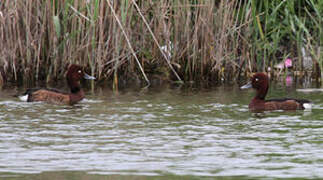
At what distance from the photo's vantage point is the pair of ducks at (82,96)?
10727 millimetres

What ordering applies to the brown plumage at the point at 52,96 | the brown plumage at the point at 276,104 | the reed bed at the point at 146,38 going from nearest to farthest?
the brown plumage at the point at 276,104, the brown plumage at the point at 52,96, the reed bed at the point at 146,38

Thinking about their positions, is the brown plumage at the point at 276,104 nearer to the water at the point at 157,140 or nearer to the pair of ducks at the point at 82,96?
the pair of ducks at the point at 82,96

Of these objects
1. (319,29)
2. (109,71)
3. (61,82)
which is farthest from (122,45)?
(319,29)

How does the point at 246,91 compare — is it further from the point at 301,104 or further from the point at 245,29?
the point at 301,104

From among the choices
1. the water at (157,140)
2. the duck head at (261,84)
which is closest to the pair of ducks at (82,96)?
the duck head at (261,84)

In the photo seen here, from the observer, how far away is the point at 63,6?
13164 mm

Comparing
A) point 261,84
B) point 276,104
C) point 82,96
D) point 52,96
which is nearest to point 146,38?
point 82,96

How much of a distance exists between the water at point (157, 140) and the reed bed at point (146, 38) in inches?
59.3

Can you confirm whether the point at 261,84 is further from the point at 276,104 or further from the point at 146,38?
the point at 146,38

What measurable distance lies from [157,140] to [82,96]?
434cm

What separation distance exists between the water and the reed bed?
1.51m

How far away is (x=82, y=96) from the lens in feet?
39.5

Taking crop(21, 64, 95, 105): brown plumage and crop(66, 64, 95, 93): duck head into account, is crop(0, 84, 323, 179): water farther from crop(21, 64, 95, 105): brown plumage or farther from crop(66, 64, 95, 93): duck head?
crop(66, 64, 95, 93): duck head

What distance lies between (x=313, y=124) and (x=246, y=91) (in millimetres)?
4242
